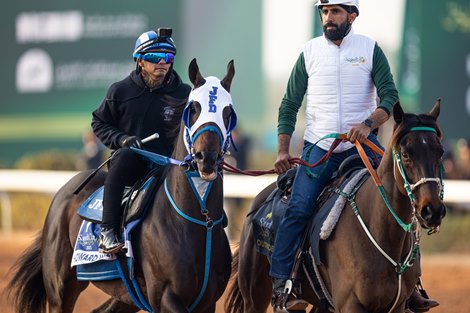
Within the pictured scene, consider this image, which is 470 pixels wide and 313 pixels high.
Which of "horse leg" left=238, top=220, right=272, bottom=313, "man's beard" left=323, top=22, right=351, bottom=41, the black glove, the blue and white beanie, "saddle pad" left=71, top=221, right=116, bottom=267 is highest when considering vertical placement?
"man's beard" left=323, top=22, right=351, bottom=41

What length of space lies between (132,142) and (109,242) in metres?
0.73

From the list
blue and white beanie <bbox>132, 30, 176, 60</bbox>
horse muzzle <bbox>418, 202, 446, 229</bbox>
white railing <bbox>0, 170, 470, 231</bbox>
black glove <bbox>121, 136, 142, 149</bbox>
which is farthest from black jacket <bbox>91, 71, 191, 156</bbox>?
white railing <bbox>0, 170, 470, 231</bbox>

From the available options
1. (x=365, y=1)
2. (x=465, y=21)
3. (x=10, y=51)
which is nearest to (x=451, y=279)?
(x=465, y=21)

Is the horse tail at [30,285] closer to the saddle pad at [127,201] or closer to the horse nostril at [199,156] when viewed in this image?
the saddle pad at [127,201]

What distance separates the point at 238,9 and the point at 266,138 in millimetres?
3458

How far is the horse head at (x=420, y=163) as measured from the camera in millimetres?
6418

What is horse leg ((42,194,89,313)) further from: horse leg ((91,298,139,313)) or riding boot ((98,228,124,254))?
riding boot ((98,228,124,254))

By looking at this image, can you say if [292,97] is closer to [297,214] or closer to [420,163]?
[297,214]

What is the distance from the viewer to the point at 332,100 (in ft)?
25.1

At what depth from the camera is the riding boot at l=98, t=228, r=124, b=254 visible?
25.0ft

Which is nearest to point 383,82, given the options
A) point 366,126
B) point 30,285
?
point 366,126

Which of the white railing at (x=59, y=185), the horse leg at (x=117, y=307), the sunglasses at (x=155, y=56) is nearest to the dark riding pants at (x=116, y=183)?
the sunglasses at (x=155, y=56)

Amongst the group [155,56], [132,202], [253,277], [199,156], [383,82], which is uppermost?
[155,56]

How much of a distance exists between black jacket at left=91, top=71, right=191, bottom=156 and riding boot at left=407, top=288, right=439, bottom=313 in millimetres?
2067
